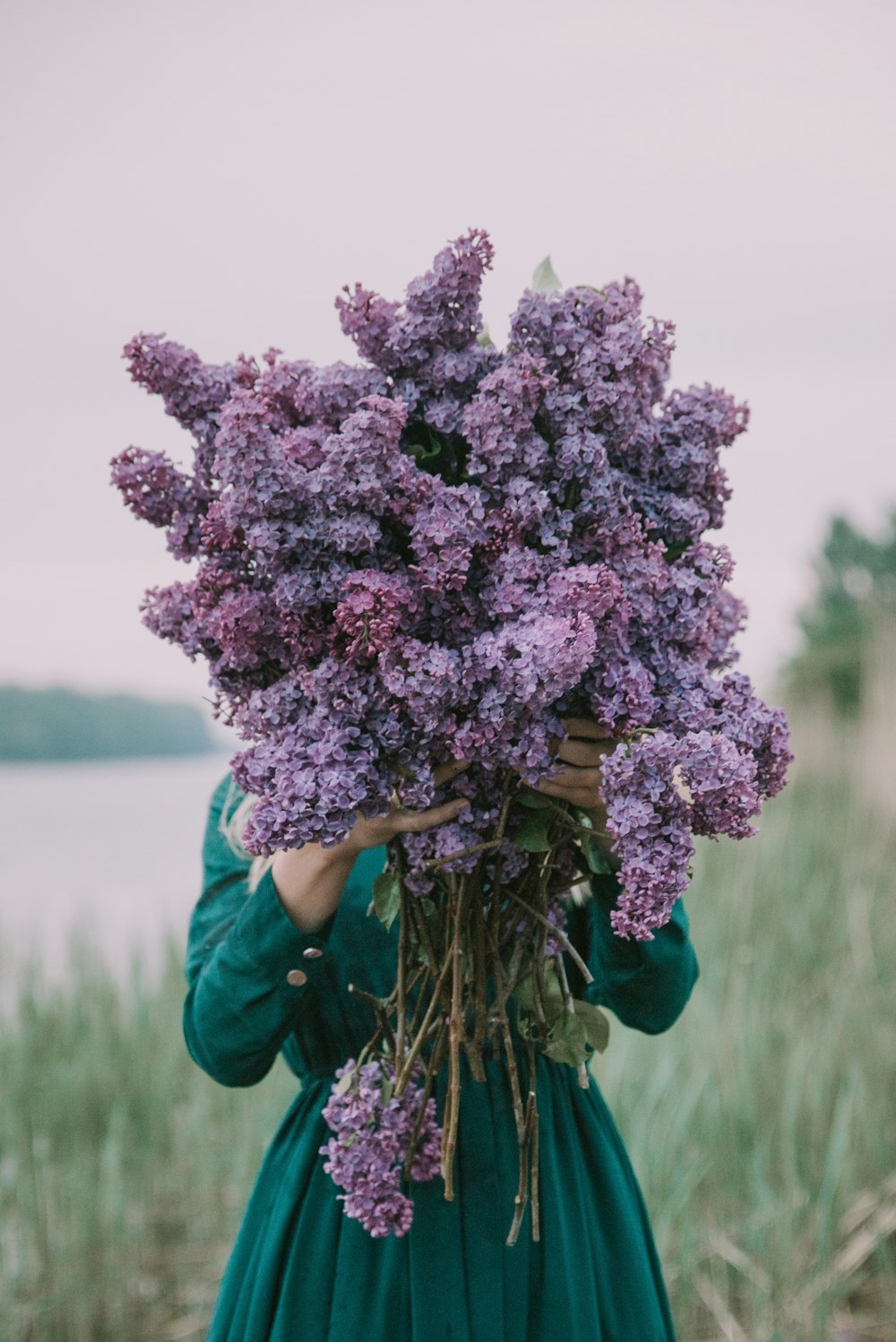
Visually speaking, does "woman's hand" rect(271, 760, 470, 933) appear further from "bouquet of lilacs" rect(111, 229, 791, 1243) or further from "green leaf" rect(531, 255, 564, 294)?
"green leaf" rect(531, 255, 564, 294)

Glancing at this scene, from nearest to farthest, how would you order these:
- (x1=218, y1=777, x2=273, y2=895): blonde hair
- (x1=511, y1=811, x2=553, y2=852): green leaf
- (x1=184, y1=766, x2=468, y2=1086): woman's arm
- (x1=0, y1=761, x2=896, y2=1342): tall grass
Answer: (x1=511, y1=811, x2=553, y2=852): green leaf
(x1=184, y1=766, x2=468, y2=1086): woman's arm
(x1=218, y1=777, x2=273, y2=895): blonde hair
(x1=0, y1=761, x2=896, y2=1342): tall grass

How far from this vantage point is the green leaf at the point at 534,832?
3.09 ft

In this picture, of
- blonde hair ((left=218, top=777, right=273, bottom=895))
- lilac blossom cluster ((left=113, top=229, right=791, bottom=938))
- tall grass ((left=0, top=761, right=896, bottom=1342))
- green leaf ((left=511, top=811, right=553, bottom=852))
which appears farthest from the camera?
tall grass ((left=0, top=761, right=896, bottom=1342))

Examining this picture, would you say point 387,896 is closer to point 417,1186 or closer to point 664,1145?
point 417,1186

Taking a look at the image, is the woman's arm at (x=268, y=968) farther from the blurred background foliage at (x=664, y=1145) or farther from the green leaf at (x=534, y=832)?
the blurred background foliage at (x=664, y=1145)

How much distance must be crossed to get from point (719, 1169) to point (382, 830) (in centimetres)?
213

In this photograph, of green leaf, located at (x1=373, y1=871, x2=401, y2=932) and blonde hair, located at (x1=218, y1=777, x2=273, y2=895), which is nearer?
green leaf, located at (x1=373, y1=871, x2=401, y2=932)

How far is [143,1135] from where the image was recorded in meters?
2.93

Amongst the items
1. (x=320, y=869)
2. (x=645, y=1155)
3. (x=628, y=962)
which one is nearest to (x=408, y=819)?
(x=320, y=869)

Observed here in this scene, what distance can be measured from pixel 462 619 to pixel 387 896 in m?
0.26

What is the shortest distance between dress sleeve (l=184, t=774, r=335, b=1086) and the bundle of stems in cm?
13

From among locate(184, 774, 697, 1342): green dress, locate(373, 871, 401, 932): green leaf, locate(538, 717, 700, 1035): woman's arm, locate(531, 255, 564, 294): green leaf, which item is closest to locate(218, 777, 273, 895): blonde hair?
locate(184, 774, 697, 1342): green dress

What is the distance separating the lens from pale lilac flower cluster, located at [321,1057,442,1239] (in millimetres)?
981

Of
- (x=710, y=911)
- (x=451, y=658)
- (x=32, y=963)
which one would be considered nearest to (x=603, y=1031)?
(x=451, y=658)
